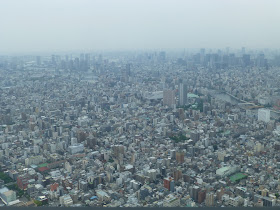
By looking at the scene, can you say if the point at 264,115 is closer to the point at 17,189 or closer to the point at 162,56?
the point at 162,56

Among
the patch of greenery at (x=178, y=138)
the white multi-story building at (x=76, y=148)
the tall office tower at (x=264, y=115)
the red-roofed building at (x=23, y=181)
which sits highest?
the tall office tower at (x=264, y=115)

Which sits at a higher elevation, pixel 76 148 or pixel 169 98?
pixel 169 98

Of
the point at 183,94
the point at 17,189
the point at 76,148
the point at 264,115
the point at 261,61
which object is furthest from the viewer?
the point at 183,94

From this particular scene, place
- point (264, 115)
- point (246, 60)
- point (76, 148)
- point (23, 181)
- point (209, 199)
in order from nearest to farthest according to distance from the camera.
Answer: point (209, 199)
point (23, 181)
point (76, 148)
point (264, 115)
point (246, 60)

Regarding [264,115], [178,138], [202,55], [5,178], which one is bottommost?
[5,178]

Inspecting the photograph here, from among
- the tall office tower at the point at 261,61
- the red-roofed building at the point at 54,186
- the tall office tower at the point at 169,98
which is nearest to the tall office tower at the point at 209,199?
the red-roofed building at the point at 54,186

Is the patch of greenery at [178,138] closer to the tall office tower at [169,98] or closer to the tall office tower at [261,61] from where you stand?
the tall office tower at [169,98]

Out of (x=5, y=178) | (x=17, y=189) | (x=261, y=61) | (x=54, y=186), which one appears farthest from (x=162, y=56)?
(x=17, y=189)

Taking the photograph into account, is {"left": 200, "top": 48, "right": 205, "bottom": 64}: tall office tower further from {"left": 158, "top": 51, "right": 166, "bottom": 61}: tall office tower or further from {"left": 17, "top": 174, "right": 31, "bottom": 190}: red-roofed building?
{"left": 17, "top": 174, "right": 31, "bottom": 190}: red-roofed building
